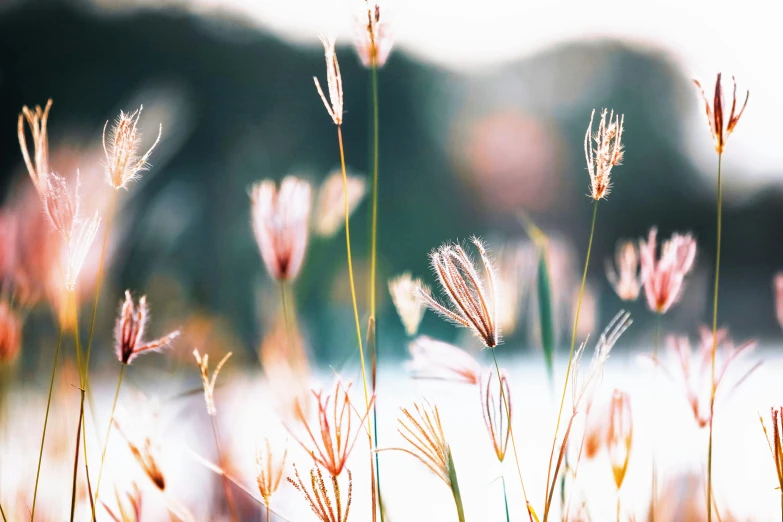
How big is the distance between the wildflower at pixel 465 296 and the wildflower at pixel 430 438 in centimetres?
7

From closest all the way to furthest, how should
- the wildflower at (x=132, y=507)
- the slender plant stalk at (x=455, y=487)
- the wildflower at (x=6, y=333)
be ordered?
the slender plant stalk at (x=455, y=487), the wildflower at (x=132, y=507), the wildflower at (x=6, y=333)

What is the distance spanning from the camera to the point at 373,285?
0.57m

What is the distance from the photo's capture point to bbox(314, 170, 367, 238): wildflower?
835 millimetres

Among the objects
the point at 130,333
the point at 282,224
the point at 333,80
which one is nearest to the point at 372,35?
the point at 333,80

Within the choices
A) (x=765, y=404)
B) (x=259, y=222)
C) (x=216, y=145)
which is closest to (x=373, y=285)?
(x=259, y=222)

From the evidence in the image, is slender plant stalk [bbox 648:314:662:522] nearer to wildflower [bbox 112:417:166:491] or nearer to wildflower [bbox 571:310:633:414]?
wildflower [bbox 571:310:633:414]

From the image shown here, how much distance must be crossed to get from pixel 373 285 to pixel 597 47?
25.9 ft

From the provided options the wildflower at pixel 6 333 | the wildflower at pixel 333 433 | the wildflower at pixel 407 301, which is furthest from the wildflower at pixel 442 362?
the wildflower at pixel 6 333

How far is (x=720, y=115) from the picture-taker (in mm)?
546

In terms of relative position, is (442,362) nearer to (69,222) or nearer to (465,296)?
Result: (465,296)

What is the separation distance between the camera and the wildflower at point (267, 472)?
0.52 metres

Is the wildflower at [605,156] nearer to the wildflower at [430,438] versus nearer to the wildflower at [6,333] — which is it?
the wildflower at [430,438]

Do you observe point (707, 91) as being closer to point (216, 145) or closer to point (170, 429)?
point (170, 429)

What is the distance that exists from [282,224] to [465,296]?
195 millimetres
